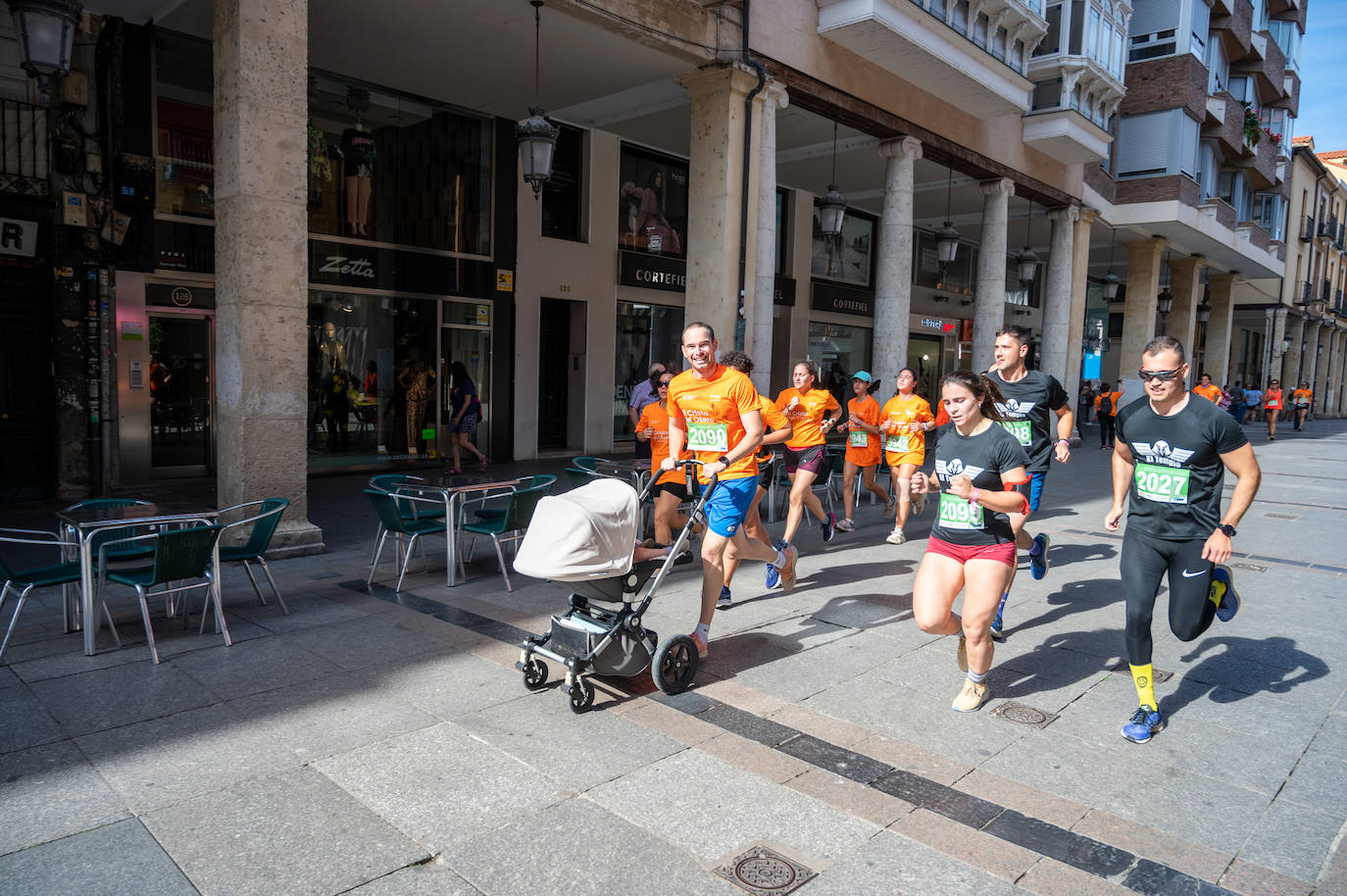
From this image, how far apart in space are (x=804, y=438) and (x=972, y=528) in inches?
167

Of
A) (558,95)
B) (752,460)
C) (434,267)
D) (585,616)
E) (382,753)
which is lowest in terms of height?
(382,753)

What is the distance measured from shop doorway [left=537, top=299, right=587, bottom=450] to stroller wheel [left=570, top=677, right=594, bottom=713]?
457 inches

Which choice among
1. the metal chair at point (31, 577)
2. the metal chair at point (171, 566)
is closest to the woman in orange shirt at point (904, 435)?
the metal chair at point (171, 566)

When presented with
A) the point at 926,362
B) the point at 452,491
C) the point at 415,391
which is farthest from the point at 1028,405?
the point at 926,362

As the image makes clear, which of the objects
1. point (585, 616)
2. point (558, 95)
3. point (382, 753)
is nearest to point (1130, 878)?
point (585, 616)

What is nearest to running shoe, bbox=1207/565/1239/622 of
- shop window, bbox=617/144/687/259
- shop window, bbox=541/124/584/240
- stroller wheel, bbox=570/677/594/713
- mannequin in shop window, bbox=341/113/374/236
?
stroller wheel, bbox=570/677/594/713

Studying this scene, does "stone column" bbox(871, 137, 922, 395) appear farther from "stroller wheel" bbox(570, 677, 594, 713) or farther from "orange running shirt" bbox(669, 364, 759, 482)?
"stroller wheel" bbox(570, 677, 594, 713)

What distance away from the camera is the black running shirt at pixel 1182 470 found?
13.5 feet

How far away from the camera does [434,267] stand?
13.7m

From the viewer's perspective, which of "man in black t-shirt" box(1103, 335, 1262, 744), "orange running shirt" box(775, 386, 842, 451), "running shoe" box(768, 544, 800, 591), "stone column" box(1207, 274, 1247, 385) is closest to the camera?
"man in black t-shirt" box(1103, 335, 1262, 744)

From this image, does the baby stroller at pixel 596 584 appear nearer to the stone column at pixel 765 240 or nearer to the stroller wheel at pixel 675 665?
the stroller wheel at pixel 675 665

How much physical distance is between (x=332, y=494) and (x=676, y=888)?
9502 millimetres

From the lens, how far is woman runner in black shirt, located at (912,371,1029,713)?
429 cm

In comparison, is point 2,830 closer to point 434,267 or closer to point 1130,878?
point 1130,878
